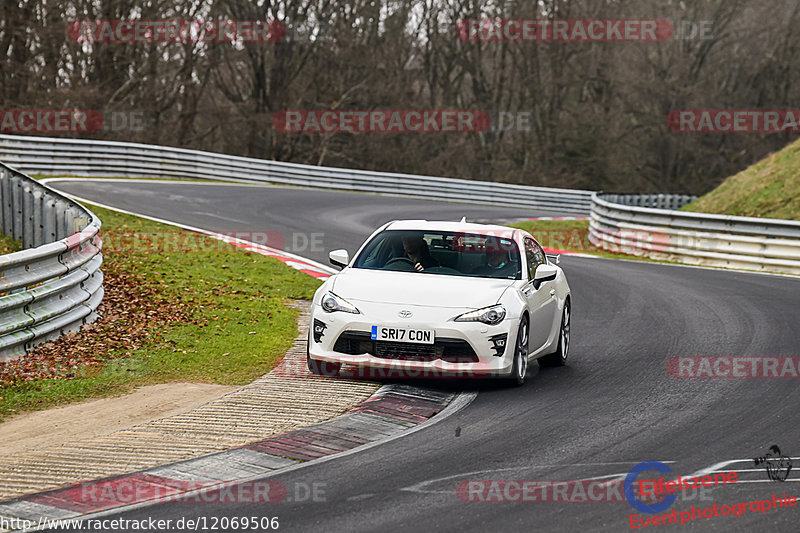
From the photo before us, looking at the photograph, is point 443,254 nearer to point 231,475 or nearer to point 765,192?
point 231,475

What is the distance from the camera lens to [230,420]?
790 cm

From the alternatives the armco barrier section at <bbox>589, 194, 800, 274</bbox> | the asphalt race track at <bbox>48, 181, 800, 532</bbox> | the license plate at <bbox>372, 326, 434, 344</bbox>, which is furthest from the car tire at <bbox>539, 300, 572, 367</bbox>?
the armco barrier section at <bbox>589, 194, 800, 274</bbox>

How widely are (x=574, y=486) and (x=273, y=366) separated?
453cm

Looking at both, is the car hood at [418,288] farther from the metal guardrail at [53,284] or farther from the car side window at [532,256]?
the metal guardrail at [53,284]

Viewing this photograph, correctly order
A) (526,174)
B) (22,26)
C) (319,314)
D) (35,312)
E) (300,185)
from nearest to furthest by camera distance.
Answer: (319,314) → (35,312) → (300,185) → (22,26) → (526,174)

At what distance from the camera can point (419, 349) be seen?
898cm

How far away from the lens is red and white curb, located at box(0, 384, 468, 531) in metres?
5.87

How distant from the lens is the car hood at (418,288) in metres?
9.17

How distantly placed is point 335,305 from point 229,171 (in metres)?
24.7

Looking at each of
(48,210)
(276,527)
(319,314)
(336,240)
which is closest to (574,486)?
(276,527)

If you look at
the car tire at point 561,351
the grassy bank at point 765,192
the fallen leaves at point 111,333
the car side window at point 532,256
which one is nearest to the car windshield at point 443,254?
the car side window at point 532,256

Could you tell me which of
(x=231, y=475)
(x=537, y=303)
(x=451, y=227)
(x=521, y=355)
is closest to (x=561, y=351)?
(x=537, y=303)

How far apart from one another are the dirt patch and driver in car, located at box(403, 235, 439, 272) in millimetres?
2242

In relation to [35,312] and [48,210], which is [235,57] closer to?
[48,210]
